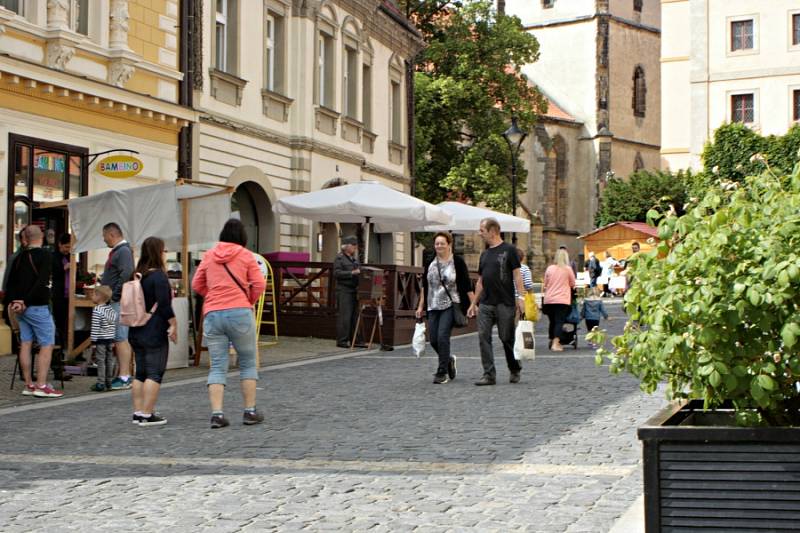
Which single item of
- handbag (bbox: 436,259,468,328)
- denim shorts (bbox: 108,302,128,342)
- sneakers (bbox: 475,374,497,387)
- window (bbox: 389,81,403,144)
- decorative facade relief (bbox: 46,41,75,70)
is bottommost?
sneakers (bbox: 475,374,497,387)

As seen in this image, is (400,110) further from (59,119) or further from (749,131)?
(749,131)

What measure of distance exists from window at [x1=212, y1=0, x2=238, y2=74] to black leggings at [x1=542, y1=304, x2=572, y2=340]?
8.38 m

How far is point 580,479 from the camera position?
25.2ft

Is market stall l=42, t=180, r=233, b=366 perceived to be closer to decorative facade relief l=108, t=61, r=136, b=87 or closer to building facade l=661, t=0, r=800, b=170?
decorative facade relief l=108, t=61, r=136, b=87

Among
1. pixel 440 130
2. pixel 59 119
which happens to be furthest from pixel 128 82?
pixel 440 130

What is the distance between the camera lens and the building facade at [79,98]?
Answer: 1748 centimetres

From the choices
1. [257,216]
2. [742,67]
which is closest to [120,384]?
[257,216]

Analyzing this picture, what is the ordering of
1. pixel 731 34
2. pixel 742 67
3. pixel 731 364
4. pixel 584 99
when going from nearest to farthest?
pixel 731 364 → pixel 742 67 → pixel 731 34 → pixel 584 99

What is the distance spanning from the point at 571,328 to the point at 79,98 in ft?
27.7

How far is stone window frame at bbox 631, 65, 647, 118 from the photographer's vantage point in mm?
79625

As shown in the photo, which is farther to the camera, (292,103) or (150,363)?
(292,103)

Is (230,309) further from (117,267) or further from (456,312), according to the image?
(456,312)

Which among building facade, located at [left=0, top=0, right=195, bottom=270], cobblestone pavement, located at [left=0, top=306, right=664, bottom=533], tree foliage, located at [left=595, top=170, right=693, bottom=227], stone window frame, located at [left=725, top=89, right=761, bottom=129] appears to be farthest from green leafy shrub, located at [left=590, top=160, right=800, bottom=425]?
tree foliage, located at [left=595, top=170, right=693, bottom=227]

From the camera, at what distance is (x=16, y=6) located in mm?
17969
